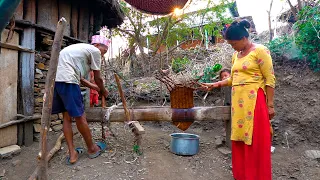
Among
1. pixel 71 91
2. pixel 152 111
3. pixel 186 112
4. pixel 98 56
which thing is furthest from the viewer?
pixel 152 111

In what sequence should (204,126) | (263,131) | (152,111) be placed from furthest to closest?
(204,126), (152,111), (263,131)

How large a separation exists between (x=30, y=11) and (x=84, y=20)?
1.49m

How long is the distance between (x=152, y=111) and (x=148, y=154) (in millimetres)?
630

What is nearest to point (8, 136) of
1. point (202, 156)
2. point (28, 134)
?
→ point (28, 134)

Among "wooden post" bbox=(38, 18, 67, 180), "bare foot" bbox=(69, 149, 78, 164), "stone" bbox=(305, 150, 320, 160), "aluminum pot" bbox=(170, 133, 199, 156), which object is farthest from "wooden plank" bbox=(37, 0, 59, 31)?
"stone" bbox=(305, 150, 320, 160)

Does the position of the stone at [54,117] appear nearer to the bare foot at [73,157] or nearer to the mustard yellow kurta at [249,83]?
the bare foot at [73,157]

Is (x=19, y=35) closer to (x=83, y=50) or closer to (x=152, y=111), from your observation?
(x=83, y=50)

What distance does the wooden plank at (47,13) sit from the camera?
3.99 meters

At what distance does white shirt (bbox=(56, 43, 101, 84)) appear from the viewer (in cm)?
270

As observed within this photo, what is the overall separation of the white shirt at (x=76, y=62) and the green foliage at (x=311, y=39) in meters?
4.55

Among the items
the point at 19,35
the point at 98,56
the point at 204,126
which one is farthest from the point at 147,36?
the point at 98,56

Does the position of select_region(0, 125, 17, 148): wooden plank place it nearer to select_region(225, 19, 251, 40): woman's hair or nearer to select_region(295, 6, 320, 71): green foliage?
select_region(225, 19, 251, 40): woman's hair

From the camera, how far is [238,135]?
241 cm

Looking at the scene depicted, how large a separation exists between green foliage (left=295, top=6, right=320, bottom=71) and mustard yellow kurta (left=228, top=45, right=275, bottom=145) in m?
3.37
